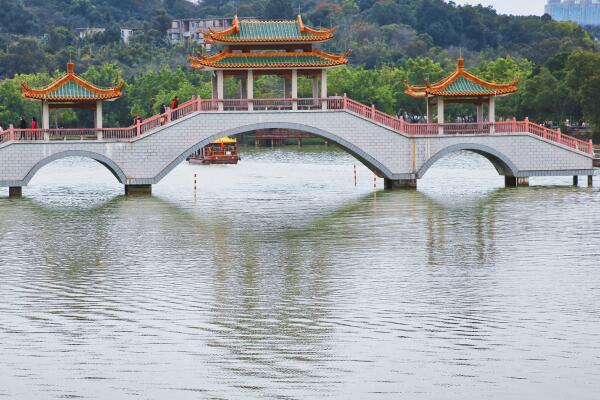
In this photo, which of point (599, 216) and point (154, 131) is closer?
point (599, 216)

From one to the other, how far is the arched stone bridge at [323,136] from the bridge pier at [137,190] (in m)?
0.03

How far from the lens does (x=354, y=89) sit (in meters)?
88.4

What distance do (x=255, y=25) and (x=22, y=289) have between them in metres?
22.5

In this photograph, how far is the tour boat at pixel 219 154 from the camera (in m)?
67.4

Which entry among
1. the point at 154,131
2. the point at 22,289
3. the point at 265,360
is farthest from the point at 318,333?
the point at 154,131

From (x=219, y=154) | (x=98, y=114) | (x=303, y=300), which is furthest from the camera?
(x=219, y=154)

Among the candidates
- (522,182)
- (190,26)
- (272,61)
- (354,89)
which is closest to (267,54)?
(272,61)

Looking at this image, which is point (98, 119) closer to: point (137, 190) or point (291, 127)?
point (137, 190)

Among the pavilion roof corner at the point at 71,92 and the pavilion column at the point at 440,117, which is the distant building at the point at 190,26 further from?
the pavilion roof corner at the point at 71,92

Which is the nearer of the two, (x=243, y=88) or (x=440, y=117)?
(x=440, y=117)

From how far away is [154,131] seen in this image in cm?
4272

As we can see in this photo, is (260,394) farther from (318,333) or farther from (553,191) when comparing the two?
(553,191)

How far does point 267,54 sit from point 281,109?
6.63 feet

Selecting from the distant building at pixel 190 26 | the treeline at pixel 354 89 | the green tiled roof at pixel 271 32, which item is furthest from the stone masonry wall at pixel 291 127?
the distant building at pixel 190 26
